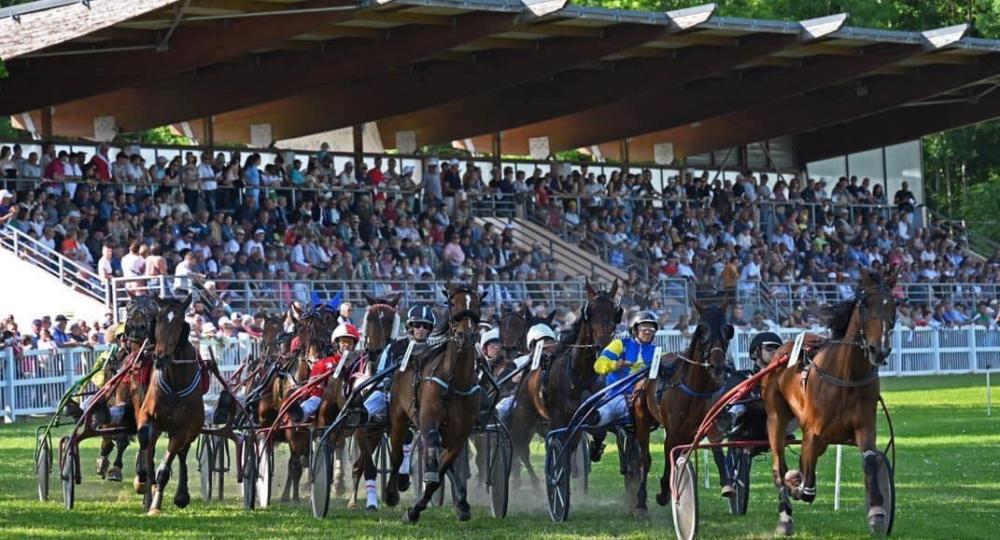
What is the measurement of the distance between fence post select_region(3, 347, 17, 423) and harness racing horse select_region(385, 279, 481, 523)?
14.7 meters

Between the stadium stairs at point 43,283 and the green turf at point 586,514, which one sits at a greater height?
the stadium stairs at point 43,283

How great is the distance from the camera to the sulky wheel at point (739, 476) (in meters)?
14.5

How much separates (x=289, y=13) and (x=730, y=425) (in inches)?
762

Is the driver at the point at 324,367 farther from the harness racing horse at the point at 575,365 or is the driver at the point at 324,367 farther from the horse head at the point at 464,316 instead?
the horse head at the point at 464,316

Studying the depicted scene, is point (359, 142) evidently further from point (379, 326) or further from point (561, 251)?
point (379, 326)

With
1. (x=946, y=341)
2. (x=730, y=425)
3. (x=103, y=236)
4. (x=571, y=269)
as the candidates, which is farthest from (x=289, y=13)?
(x=730, y=425)

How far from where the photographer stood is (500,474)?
15320 millimetres

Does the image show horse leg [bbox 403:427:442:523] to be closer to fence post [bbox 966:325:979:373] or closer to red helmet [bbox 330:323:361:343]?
red helmet [bbox 330:323:361:343]

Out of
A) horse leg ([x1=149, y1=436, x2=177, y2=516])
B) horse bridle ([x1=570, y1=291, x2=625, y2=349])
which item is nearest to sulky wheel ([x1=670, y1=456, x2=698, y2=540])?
horse bridle ([x1=570, y1=291, x2=625, y2=349])

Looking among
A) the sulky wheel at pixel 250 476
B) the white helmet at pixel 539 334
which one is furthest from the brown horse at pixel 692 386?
the sulky wheel at pixel 250 476

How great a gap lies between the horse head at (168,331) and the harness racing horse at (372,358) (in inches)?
63.8

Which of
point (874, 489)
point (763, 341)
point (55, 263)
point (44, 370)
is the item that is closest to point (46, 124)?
point (55, 263)

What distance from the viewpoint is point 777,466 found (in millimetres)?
12852

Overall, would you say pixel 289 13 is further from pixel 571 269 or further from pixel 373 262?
pixel 571 269
